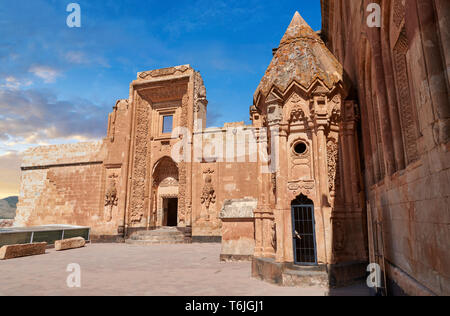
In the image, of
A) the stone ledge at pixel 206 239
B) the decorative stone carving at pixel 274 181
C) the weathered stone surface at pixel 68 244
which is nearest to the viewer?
the decorative stone carving at pixel 274 181

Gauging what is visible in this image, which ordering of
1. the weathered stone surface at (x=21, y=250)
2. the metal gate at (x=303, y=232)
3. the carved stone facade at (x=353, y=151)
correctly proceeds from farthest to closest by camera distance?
1. the weathered stone surface at (x=21, y=250)
2. the metal gate at (x=303, y=232)
3. the carved stone facade at (x=353, y=151)

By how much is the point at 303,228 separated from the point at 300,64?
4.41 metres

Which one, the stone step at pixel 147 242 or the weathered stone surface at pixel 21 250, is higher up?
the weathered stone surface at pixel 21 250

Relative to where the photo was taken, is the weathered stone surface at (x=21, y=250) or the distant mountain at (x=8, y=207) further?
the distant mountain at (x=8, y=207)

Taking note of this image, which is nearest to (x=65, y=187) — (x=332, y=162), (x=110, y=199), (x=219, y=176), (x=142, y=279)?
(x=110, y=199)

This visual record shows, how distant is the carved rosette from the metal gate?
14.5 metres

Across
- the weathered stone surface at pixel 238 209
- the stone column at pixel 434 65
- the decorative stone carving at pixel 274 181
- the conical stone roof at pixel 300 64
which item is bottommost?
the weathered stone surface at pixel 238 209

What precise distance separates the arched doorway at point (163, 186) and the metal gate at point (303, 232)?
46.2 ft

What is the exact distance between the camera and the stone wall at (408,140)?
291 centimetres

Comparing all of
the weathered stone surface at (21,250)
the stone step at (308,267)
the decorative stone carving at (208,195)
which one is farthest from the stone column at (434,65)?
the decorative stone carving at (208,195)

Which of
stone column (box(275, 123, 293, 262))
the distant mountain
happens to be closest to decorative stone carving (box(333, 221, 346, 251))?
stone column (box(275, 123, 293, 262))

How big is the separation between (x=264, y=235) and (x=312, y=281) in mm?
1713

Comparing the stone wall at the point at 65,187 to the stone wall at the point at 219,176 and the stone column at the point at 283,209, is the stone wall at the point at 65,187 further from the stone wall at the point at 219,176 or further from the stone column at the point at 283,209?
the stone column at the point at 283,209
